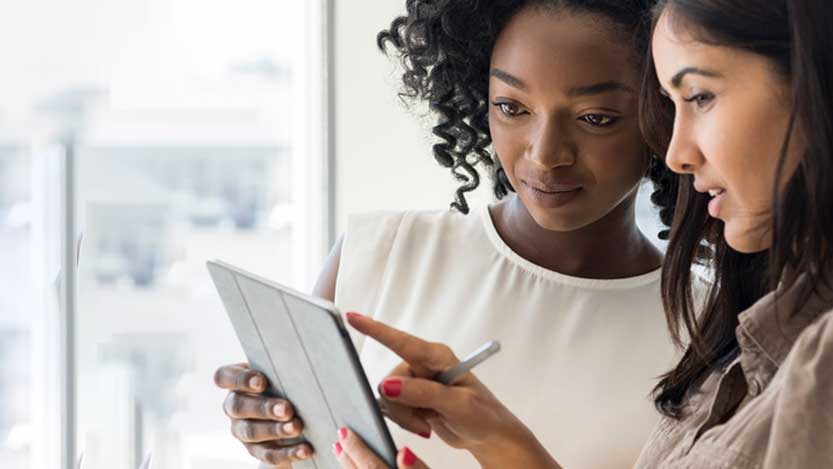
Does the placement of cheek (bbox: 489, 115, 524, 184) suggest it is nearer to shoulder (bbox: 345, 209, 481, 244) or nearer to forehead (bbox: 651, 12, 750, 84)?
shoulder (bbox: 345, 209, 481, 244)

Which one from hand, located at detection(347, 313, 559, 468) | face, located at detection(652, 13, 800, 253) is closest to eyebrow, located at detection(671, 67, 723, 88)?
face, located at detection(652, 13, 800, 253)

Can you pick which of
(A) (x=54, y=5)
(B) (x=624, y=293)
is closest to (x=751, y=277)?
(B) (x=624, y=293)

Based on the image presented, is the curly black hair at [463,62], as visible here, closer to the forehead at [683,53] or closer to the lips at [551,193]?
the lips at [551,193]

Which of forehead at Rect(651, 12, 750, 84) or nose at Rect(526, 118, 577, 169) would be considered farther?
nose at Rect(526, 118, 577, 169)

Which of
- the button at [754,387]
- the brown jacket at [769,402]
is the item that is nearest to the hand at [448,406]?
the brown jacket at [769,402]

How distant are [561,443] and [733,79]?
2.26 ft

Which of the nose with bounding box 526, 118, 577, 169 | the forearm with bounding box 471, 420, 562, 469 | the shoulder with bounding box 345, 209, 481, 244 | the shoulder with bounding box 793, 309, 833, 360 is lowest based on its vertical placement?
the forearm with bounding box 471, 420, 562, 469

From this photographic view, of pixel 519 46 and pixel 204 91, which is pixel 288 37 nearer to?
pixel 204 91

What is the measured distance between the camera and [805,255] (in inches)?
38.2

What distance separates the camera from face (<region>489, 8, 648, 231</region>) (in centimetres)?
146

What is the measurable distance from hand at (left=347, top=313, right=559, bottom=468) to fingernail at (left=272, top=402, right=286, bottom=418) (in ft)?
0.46

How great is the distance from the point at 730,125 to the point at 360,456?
0.48 metres

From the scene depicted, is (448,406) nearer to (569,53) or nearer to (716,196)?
(716,196)

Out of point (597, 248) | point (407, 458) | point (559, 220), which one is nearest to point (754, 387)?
point (407, 458)
